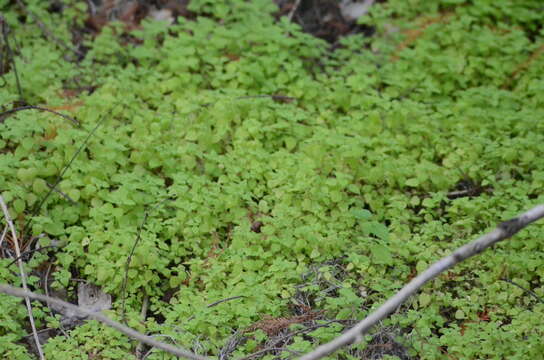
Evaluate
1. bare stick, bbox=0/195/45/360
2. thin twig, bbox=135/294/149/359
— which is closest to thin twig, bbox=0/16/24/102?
bare stick, bbox=0/195/45/360

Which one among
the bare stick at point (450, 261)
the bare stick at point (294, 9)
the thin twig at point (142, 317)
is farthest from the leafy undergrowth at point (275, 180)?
the bare stick at point (450, 261)

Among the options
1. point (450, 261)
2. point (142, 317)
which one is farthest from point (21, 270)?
point (450, 261)

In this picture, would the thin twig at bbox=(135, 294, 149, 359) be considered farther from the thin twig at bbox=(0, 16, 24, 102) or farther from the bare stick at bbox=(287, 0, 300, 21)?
the bare stick at bbox=(287, 0, 300, 21)

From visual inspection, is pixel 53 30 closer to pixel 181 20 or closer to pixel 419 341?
pixel 181 20

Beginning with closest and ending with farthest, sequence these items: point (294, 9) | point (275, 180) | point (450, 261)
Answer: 1. point (450, 261)
2. point (275, 180)
3. point (294, 9)

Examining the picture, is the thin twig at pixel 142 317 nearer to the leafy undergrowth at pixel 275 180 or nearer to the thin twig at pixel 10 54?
the leafy undergrowth at pixel 275 180

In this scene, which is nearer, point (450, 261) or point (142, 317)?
point (450, 261)

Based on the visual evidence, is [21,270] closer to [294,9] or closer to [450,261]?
[450,261]

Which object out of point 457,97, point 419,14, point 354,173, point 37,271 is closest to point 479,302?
point 354,173
